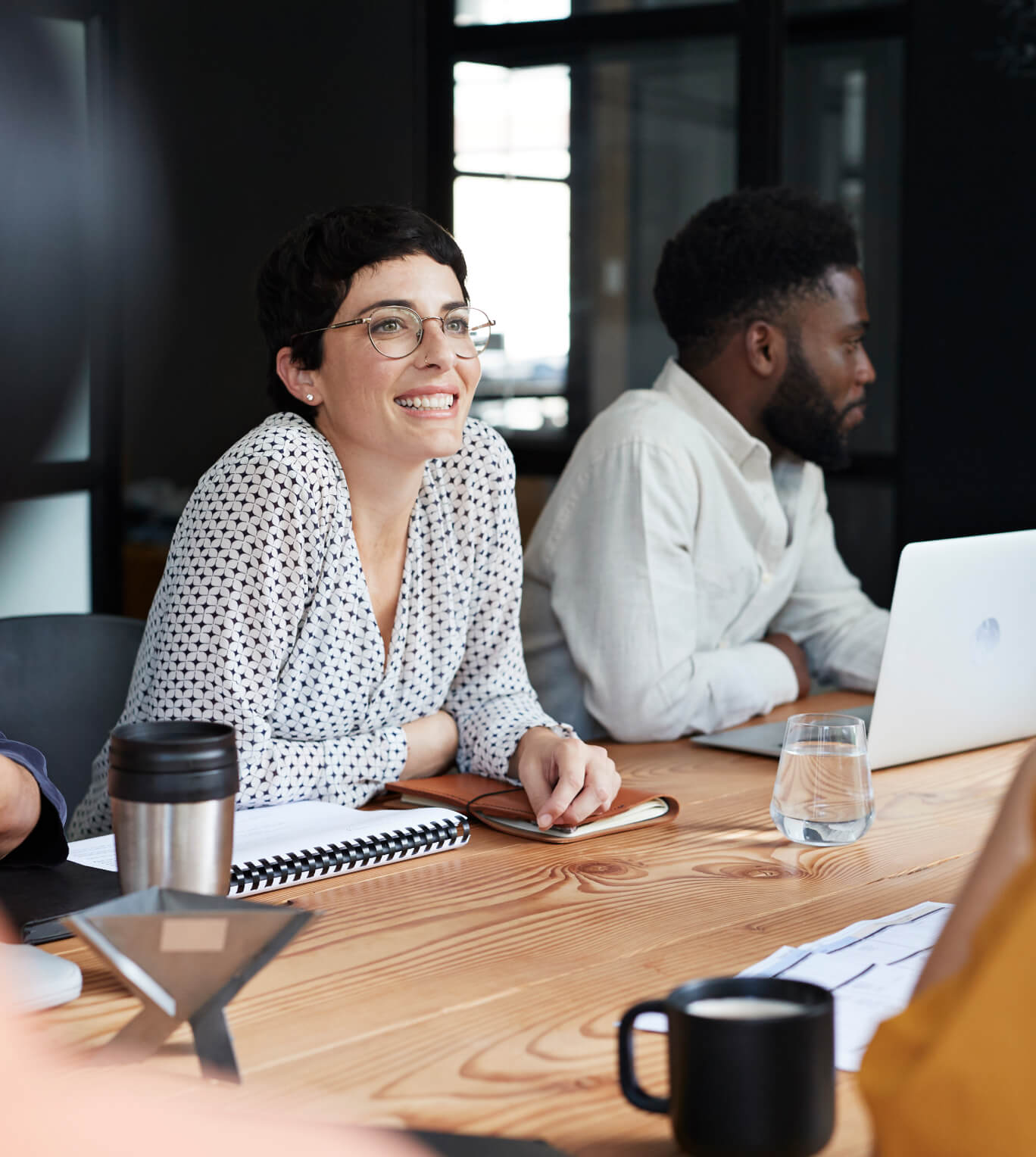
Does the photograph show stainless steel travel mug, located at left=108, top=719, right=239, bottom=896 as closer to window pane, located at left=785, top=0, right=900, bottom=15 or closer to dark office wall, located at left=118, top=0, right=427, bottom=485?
window pane, located at left=785, top=0, right=900, bottom=15

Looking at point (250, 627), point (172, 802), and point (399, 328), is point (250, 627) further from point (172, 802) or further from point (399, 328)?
point (172, 802)

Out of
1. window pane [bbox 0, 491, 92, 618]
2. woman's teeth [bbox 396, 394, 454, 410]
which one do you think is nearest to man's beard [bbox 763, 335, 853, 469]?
woman's teeth [bbox 396, 394, 454, 410]

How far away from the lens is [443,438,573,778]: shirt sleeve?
1.86 m

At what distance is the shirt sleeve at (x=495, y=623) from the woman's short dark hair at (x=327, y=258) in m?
0.26

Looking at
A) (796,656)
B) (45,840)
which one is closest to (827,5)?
(796,656)

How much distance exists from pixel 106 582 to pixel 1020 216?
2645mm

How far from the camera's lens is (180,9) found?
545cm

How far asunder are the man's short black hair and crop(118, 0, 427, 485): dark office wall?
2.76 meters

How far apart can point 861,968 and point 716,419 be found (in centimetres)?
146

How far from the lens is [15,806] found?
48.4 inches

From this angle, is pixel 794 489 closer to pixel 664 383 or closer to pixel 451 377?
pixel 664 383

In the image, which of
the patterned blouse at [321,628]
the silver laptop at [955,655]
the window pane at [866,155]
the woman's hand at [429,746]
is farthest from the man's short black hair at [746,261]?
the window pane at [866,155]

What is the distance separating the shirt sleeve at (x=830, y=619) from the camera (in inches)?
94.6

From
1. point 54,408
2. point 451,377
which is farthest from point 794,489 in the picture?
point 54,408
